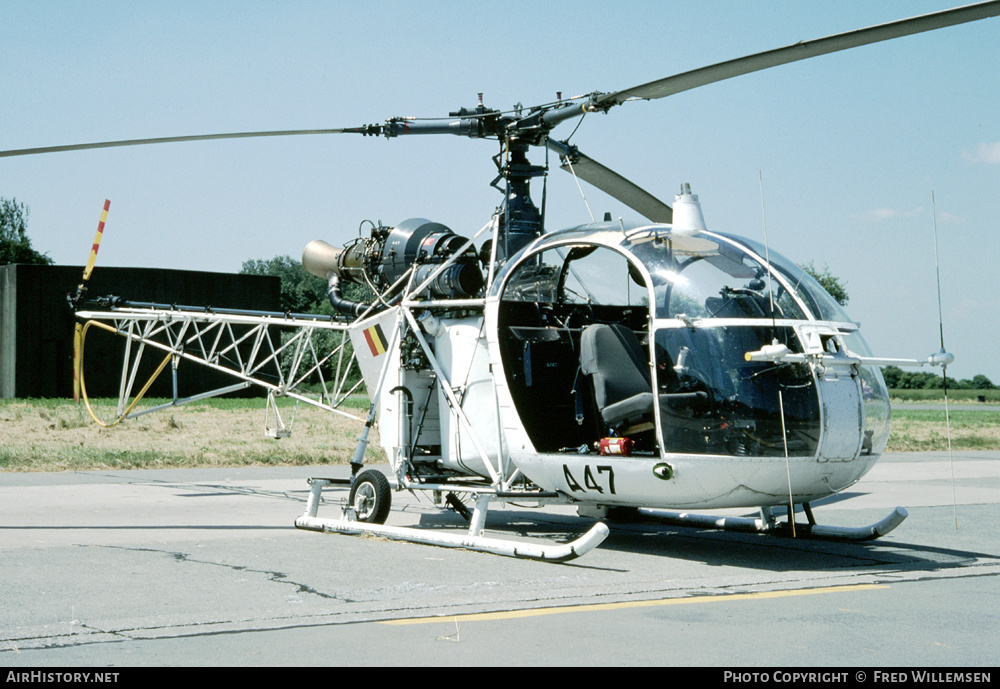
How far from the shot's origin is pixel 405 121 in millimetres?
9125

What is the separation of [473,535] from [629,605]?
219 centimetres

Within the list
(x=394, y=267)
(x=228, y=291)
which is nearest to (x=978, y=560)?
(x=394, y=267)

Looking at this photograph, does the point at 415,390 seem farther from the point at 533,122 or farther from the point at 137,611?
the point at 137,611

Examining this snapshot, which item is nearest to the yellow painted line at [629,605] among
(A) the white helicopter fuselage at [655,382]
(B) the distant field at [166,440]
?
(A) the white helicopter fuselage at [655,382]

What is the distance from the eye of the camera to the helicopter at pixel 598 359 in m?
6.74

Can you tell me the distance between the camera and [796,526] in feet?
28.4

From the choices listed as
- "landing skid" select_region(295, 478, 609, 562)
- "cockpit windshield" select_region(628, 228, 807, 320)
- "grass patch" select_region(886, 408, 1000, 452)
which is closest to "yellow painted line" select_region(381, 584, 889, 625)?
"landing skid" select_region(295, 478, 609, 562)

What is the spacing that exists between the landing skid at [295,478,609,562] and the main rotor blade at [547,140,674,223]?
303 cm

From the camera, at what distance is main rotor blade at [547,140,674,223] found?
9125 mm

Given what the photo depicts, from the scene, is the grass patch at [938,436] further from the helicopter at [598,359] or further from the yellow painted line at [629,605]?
the yellow painted line at [629,605]

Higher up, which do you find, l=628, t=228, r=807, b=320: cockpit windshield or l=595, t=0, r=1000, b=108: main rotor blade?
l=595, t=0, r=1000, b=108: main rotor blade

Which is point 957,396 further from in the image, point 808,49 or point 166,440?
point 808,49

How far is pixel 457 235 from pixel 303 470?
6.65 metres

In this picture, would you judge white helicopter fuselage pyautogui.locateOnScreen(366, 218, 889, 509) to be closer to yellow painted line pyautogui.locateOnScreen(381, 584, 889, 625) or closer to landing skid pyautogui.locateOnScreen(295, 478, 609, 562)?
landing skid pyautogui.locateOnScreen(295, 478, 609, 562)
